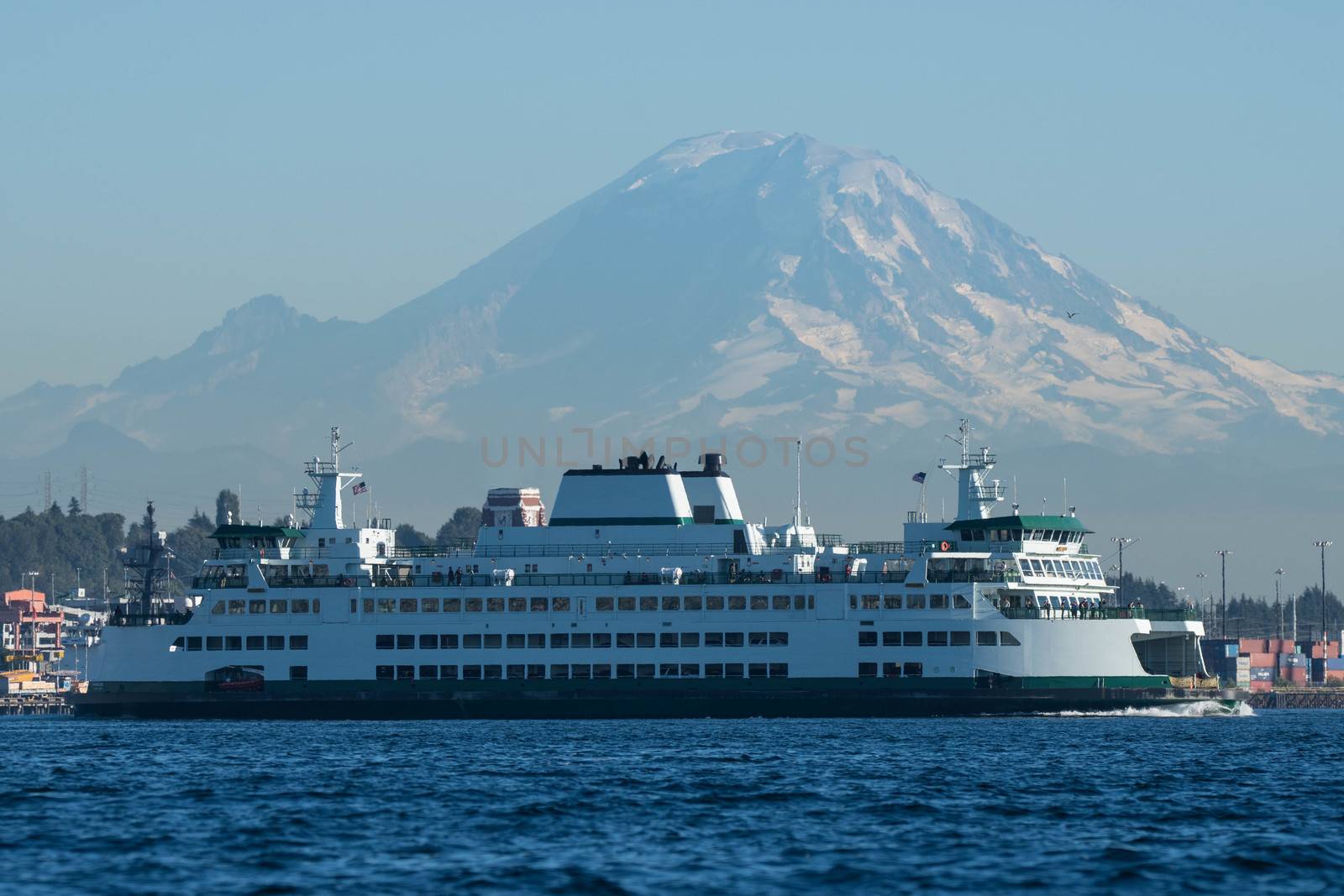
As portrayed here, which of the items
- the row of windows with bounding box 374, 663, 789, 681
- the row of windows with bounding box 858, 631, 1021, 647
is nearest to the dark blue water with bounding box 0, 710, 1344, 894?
the row of windows with bounding box 858, 631, 1021, 647

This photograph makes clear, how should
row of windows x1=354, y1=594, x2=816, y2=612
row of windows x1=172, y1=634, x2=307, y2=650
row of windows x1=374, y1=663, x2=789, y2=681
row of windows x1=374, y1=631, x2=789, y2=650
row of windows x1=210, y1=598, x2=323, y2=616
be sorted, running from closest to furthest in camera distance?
row of windows x1=374, y1=663, x2=789, y2=681
row of windows x1=374, y1=631, x2=789, y2=650
row of windows x1=354, y1=594, x2=816, y2=612
row of windows x1=172, y1=634, x2=307, y2=650
row of windows x1=210, y1=598, x2=323, y2=616

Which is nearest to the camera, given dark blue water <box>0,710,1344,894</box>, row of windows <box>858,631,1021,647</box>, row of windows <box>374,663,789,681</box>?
dark blue water <box>0,710,1344,894</box>

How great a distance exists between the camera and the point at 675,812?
42000mm

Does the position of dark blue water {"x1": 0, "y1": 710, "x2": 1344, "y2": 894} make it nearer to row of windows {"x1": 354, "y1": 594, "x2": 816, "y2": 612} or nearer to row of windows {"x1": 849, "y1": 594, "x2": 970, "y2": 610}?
row of windows {"x1": 849, "y1": 594, "x2": 970, "y2": 610}

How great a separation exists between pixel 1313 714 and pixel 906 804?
222 feet

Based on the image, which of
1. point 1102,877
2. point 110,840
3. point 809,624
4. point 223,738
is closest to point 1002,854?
point 1102,877

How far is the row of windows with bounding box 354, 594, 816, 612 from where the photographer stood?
74.7 m

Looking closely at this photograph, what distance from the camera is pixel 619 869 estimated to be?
112 ft

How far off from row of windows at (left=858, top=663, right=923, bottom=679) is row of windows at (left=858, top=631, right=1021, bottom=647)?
64 centimetres

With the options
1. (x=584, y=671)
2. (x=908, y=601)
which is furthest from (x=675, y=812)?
(x=584, y=671)

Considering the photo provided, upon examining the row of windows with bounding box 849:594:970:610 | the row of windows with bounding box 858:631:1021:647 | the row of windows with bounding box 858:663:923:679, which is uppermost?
the row of windows with bounding box 849:594:970:610

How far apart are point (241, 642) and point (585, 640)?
486 inches

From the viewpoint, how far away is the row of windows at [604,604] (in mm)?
74688

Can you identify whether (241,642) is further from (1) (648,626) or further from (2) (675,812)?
(2) (675,812)
